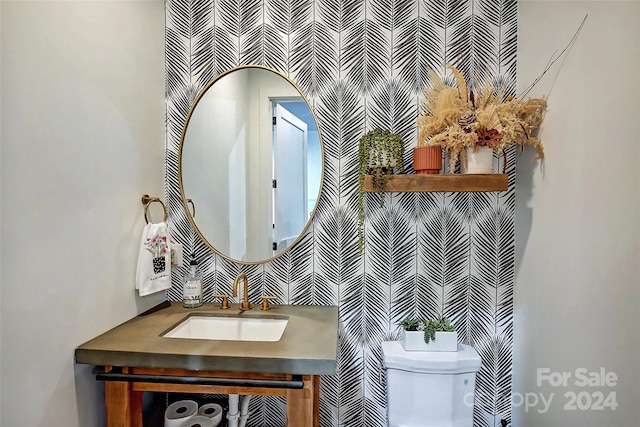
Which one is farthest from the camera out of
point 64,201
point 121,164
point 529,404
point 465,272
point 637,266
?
point 465,272

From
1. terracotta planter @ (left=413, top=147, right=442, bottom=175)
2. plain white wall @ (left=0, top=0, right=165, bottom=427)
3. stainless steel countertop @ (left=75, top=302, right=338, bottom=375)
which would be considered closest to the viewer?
plain white wall @ (left=0, top=0, right=165, bottom=427)

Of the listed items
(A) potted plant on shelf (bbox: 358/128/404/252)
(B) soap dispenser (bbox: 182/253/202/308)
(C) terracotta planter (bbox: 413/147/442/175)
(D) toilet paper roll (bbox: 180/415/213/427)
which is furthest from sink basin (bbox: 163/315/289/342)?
(C) terracotta planter (bbox: 413/147/442/175)

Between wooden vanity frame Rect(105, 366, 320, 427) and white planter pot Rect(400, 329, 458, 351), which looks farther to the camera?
white planter pot Rect(400, 329, 458, 351)

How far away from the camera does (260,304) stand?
1820 mm

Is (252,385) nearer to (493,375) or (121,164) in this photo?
(121,164)

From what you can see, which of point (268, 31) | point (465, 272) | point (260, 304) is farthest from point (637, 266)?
point (268, 31)

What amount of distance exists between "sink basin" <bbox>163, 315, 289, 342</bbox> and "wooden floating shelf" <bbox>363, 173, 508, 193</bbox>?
0.71 metres

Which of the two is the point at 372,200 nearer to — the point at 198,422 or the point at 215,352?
the point at 215,352

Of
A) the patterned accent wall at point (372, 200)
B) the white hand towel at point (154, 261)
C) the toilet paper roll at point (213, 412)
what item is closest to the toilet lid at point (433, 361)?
the patterned accent wall at point (372, 200)

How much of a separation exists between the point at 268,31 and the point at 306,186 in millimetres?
766

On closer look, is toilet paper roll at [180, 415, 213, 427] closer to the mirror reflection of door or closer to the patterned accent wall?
the patterned accent wall

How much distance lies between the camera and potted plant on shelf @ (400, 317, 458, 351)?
1625 millimetres

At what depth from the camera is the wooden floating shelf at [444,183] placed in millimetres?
1522

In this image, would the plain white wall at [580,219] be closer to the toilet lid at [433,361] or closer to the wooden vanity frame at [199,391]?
the toilet lid at [433,361]
